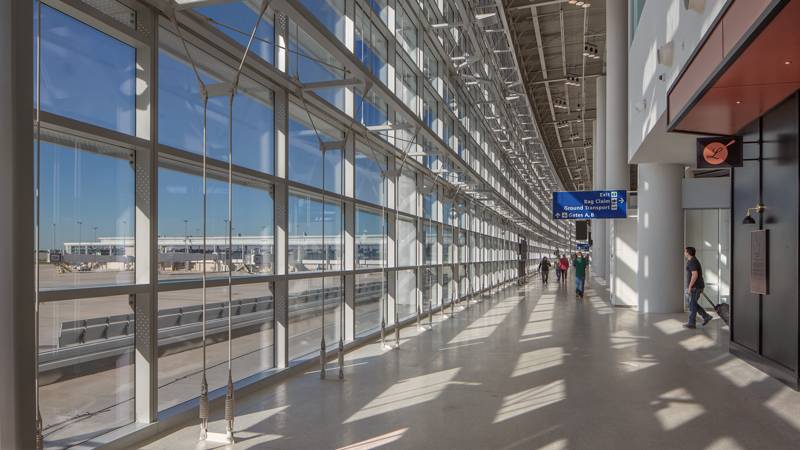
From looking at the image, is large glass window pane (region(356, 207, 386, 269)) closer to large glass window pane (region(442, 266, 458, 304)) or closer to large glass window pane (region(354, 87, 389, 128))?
large glass window pane (region(354, 87, 389, 128))

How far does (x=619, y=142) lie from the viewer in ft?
70.7

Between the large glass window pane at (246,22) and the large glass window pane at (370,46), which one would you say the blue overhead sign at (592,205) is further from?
→ the large glass window pane at (246,22)

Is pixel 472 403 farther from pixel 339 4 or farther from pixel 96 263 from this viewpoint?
pixel 339 4

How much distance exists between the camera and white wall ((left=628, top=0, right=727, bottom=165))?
7.70 meters

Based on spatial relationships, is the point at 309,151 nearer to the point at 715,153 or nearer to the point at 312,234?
the point at 312,234

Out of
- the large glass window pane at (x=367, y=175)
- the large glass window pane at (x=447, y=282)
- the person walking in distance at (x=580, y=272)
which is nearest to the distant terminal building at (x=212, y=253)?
the large glass window pane at (x=367, y=175)

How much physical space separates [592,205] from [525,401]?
15516 millimetres

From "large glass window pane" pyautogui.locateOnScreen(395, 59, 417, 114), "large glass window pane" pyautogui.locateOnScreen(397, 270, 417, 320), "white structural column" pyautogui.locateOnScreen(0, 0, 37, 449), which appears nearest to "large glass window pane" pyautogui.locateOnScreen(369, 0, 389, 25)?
"large glass window pane" pyautogui.locateOnScreen(395, 59, 417, 114)

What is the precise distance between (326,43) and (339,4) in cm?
397

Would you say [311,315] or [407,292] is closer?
[311,315]

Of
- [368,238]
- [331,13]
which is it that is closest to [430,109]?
[368,238]

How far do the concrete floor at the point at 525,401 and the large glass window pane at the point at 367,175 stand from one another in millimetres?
3125

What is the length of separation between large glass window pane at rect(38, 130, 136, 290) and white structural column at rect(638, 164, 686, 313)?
14051 millimetres

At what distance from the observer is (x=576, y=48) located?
99.1ft
